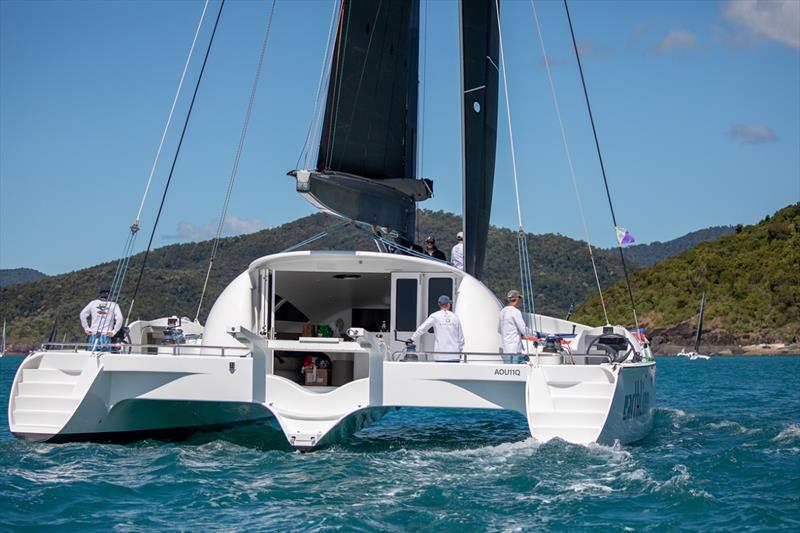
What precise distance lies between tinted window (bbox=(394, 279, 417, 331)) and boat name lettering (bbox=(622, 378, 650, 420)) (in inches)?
105

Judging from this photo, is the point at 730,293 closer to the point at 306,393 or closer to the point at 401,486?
the point at 306,393

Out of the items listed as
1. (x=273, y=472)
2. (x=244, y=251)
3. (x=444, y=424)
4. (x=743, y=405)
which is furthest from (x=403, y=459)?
(x=244, y=251)

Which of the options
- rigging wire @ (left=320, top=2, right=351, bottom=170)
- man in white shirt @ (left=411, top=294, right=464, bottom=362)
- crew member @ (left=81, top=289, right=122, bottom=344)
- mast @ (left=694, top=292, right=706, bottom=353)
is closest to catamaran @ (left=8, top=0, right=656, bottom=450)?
rigging wire @ (left=320, top=2, right=351, bottom=170)

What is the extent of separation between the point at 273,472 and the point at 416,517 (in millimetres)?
2266

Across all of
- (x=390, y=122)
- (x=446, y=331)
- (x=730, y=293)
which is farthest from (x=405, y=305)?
(x=730, y=293)

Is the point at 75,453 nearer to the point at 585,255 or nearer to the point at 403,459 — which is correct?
the point at 403,459

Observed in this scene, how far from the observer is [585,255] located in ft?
424

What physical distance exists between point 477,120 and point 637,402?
16.3ft

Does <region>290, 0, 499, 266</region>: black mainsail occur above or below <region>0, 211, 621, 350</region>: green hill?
below

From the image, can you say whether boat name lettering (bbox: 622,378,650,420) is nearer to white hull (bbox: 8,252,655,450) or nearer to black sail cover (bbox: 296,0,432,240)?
white hull (bbox: 8,252,655,450)

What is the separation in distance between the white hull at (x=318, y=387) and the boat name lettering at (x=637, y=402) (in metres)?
0.02

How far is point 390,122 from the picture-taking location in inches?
547

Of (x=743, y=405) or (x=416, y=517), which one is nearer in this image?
(x=416, y=517)

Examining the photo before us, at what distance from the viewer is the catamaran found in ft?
34.4
